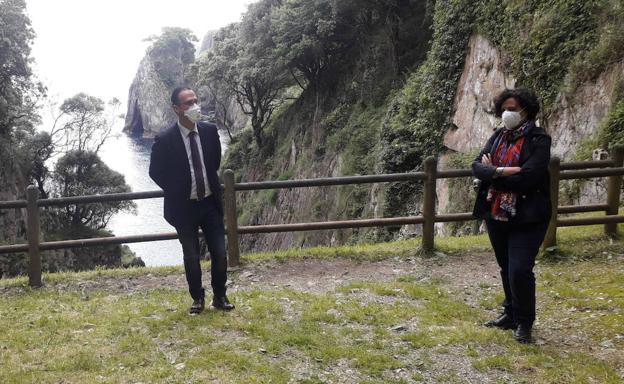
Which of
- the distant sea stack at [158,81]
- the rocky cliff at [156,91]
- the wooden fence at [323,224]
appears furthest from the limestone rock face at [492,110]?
the distant sea stack at [158,81]

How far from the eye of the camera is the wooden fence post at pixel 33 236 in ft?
22.9

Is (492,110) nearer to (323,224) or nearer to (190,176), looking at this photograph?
(323,224)

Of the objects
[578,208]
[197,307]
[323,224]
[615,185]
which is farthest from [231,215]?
[615,185]

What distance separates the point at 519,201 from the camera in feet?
14.5

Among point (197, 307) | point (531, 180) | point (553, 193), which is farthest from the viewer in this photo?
point (553, 193)

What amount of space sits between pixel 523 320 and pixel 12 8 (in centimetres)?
2717

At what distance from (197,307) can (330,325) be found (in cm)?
141

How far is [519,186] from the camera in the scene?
14.3ft

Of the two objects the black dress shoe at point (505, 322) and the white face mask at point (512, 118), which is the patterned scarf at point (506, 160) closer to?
the white face mask at point (512, 118)

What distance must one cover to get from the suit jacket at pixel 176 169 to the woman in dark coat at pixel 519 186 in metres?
2.52

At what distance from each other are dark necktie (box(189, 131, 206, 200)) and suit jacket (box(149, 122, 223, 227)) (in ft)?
0.24

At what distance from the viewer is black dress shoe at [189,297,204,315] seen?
5.73 m

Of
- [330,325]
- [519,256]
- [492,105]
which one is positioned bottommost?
[330,325]

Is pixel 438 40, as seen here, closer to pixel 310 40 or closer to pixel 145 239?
pixel 310 40
